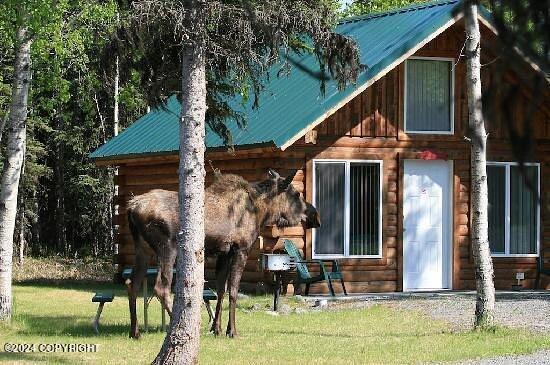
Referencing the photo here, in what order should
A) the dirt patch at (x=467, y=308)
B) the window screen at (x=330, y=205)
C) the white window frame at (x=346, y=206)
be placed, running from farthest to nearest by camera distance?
the window screen at (x=330, y=205) → the white window frame at (x=346, y=206) → the dirt patch at (x=467, y=308)

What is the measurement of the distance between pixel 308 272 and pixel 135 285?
627cm

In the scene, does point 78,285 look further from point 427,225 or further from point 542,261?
point 542,261

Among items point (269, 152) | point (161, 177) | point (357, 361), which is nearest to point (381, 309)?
point (269, 152)

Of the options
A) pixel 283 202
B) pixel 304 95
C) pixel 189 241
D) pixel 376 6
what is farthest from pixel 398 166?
pixel 376 6

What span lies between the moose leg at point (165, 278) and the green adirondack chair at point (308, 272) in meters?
5.44

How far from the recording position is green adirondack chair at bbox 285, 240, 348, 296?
722 inches

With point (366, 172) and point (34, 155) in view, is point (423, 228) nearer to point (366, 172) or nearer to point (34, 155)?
point (366, 172)

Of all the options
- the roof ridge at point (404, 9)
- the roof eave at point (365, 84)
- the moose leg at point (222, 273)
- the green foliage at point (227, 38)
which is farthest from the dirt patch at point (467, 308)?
the roof ridge at point (404, 9)

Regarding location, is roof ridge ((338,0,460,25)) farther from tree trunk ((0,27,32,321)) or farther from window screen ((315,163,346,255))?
tree trunk ((0,27,32,321))

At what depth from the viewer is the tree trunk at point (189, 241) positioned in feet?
32.3

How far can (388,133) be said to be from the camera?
65.3 feet

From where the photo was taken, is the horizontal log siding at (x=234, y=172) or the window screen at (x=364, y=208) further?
the window screen at (x=364, y=208)

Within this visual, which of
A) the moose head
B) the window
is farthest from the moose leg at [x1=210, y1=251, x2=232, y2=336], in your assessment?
the window

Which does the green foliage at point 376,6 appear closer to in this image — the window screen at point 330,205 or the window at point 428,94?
the window at point 428,94
